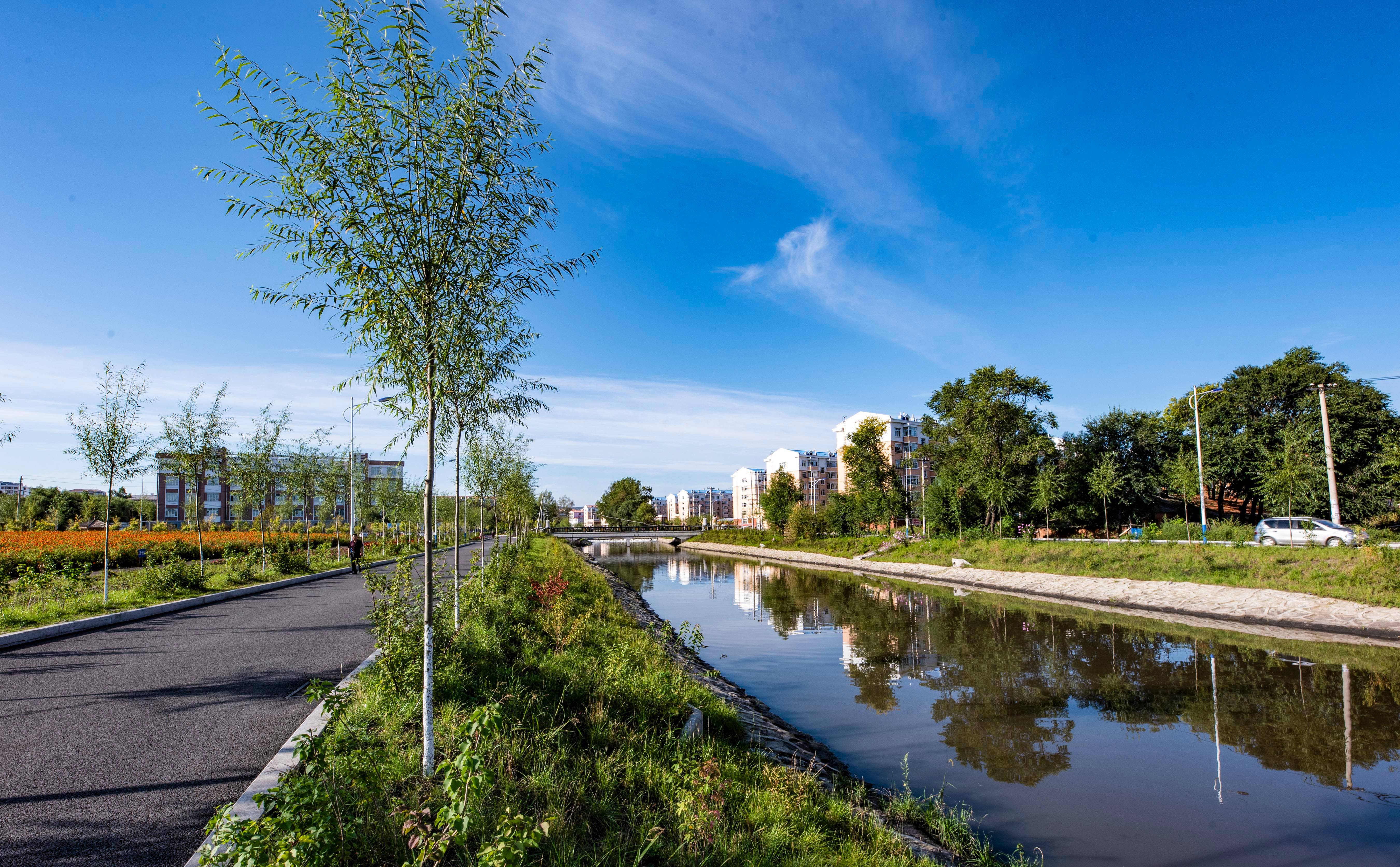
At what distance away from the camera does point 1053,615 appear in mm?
21672

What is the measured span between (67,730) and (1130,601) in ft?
92.7

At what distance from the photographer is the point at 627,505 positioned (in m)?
124

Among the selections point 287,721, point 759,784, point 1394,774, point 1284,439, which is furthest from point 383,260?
point 1284,439

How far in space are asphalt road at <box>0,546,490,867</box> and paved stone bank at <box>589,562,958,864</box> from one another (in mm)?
5745

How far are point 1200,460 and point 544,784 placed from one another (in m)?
39.3

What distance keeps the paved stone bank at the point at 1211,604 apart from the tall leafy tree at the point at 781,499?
28466mm

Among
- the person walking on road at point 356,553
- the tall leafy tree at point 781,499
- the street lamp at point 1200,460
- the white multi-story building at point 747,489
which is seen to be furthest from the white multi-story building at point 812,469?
the person walking on road at point 356,553

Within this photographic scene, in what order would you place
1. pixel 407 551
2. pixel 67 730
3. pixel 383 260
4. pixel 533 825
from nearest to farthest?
1. pixel 533 825
2. pixel 383 260
3. pixel 67 730
4. pixel 407 551

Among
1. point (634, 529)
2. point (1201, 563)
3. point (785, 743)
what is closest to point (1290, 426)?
point (1201, 563)

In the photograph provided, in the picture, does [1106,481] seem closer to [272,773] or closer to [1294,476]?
[1294,476]

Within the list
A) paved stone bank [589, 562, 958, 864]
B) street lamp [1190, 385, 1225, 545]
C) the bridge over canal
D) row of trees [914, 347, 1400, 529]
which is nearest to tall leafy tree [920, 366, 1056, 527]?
row of trees [914, 347, 1400, 529]

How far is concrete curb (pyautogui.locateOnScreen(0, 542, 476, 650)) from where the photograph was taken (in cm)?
1005

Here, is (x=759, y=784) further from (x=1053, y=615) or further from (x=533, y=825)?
(x=1053, y=615)

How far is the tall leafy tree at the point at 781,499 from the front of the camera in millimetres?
61531
